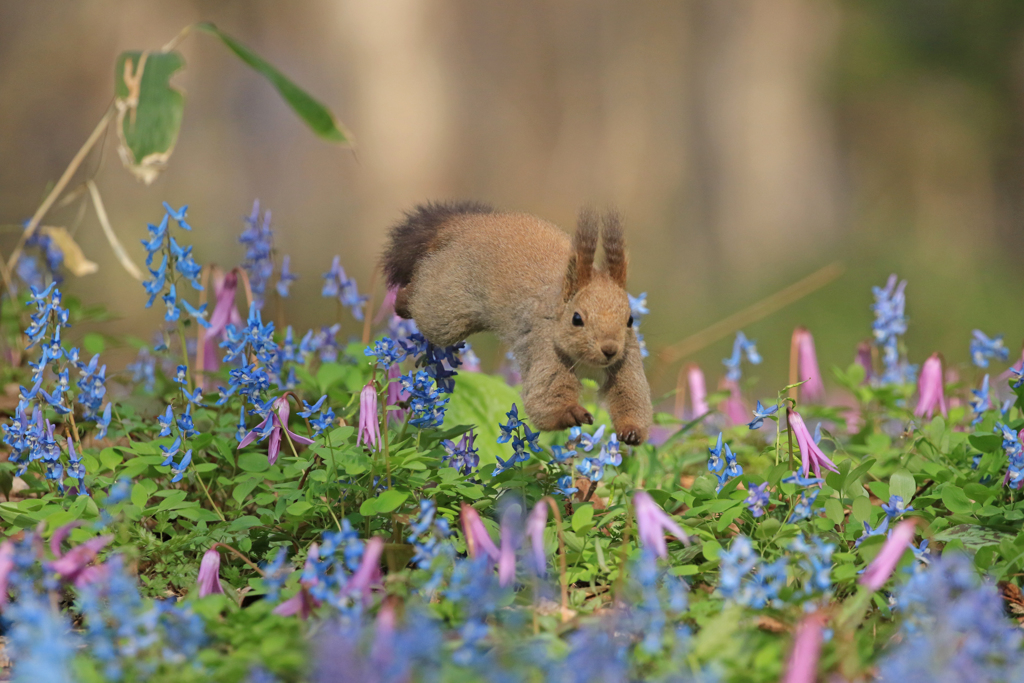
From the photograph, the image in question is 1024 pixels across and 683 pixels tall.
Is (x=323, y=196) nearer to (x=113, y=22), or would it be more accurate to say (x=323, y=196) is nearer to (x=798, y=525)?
(x=113, y=22)

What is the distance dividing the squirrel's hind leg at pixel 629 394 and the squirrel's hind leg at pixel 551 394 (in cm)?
11

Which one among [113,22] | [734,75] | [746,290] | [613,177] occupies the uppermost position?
[113,22]

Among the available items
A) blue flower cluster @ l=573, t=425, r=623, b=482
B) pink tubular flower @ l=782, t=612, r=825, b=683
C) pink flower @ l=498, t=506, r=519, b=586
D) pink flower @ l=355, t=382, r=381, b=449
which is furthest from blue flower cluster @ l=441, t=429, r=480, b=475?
pink tubular flower @ l=782, t=612, r=825, b=683

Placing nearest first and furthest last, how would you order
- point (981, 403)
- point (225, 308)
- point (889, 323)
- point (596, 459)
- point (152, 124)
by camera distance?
point (596, 459)
point (152, 124)
point (981, 403)
point (225, 308)
point (889, 323)

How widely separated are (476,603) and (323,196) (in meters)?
7.39

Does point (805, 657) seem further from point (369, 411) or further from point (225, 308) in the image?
point (225, 308)

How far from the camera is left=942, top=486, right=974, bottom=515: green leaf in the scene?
2266 millimetres

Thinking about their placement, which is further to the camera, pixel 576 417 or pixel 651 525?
pixel 576 417

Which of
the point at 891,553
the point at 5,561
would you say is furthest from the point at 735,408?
the point at 5,561

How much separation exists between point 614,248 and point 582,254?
0.11 meters

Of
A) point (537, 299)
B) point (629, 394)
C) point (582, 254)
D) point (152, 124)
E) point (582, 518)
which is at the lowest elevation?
point (582, 518)

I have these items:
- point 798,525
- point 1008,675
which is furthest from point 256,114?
point 1008,675

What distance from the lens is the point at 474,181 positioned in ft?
29.1

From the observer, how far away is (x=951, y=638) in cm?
153
